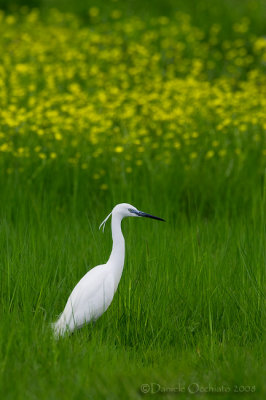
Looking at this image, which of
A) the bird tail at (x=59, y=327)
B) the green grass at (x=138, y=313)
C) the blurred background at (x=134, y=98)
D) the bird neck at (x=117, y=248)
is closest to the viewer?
the green grass at (x=138, y=313)

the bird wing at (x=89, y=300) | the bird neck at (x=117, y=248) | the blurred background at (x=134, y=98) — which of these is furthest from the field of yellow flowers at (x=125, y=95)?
the bird wing at (x=89, y=300)

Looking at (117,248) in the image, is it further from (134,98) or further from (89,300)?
(134,98)

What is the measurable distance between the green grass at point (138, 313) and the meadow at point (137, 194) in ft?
0.04

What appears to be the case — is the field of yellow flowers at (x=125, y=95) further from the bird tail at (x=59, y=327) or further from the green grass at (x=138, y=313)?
the bird tail at (x=59, y=327)

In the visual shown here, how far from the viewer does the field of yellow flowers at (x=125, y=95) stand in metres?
7.06

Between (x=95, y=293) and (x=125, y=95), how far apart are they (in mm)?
5667

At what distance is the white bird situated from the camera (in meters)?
3.70

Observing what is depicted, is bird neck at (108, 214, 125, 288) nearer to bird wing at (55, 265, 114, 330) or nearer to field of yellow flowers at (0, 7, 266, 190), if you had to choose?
bird wing at (55, 265, 114, 330)

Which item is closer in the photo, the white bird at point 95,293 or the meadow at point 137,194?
the meadow at point 137,194

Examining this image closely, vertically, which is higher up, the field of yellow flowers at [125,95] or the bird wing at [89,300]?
the field of yellow flowers at [125,95]

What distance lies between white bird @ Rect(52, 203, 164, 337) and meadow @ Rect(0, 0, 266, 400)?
100 millimetres

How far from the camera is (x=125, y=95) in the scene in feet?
29.9

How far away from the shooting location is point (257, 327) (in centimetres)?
387

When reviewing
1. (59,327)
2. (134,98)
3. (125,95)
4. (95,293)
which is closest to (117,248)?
(95,293)
